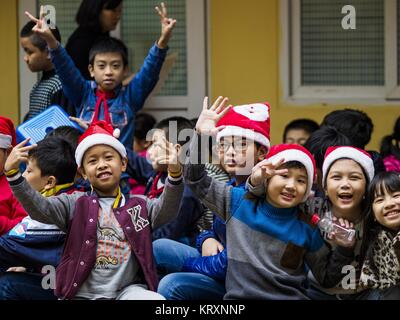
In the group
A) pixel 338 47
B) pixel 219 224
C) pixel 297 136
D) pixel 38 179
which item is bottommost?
pixel 219 224

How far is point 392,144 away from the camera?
6227 millimetres

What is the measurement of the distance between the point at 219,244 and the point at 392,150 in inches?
61.1

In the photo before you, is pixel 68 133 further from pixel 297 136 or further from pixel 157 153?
pixel 297 136

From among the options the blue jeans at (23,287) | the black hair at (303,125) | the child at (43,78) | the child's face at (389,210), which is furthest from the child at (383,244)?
the child at (43,78)

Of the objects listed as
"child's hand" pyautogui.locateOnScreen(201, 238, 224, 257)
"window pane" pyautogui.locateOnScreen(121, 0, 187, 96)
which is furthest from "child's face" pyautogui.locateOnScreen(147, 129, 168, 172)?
"window pane" pyautogui.locateOnScreen(121, 0, 187, 96)

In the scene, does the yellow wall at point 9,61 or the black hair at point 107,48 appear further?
the yellow wall at point 9,61

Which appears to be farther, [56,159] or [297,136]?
[297,136]

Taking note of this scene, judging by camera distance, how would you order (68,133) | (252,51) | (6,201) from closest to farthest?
(6,201) < (68,133) < (252,51)

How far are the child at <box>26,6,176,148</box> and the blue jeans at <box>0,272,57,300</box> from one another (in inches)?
47.7

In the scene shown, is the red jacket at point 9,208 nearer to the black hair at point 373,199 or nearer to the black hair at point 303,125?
the black hair at point 373,199

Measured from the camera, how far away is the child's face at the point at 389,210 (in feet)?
15.2

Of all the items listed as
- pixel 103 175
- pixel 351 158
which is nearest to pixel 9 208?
pixel 103 175

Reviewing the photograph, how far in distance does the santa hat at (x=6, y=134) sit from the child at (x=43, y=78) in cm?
94
